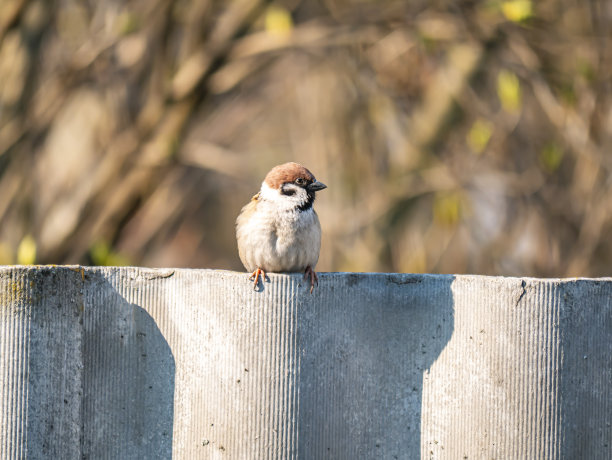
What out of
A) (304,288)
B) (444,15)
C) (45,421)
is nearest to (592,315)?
(304,288)

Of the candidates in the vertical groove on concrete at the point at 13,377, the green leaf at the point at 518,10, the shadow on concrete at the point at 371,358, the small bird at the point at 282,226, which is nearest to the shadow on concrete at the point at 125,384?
the vertical groove on concrete at the point at 13,377

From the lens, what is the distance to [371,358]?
221 centimetres

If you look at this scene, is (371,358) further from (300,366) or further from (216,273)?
(216,273)

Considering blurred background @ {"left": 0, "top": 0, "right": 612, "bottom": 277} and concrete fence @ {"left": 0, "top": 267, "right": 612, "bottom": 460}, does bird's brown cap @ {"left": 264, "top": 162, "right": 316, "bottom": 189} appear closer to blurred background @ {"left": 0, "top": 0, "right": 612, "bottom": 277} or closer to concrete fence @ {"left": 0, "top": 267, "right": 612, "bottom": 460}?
concrete fence @ {"left": 0, "top": 267, "right": 612, "bottom": 460}

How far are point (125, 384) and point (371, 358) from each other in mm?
668

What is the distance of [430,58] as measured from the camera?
19.9ft

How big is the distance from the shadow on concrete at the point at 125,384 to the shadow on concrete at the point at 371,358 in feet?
1.28

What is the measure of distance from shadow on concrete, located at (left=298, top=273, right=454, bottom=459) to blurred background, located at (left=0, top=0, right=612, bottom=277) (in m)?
2.54

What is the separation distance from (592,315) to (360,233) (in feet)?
13.1

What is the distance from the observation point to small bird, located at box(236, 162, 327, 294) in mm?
2889

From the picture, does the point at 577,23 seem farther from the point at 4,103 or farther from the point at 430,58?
the point at 4,103

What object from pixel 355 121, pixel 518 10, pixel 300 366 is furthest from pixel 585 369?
pixel 355 121

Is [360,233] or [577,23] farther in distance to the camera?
[360,233]

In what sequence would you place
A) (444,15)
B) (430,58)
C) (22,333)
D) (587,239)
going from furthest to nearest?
(430,58)
(587,239)
(444,15)
(22,333)
